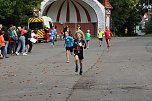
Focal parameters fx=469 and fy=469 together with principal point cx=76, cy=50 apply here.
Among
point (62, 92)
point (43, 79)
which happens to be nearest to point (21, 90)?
point (62, 92)

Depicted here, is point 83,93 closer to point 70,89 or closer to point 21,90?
point 70,89

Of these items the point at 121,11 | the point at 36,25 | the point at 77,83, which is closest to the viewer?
the point at 77,83

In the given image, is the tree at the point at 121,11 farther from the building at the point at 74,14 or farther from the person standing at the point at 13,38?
the person standing at the point at 13,38

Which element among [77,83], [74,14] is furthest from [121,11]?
[77,83]

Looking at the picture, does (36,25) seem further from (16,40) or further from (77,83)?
(77,83)

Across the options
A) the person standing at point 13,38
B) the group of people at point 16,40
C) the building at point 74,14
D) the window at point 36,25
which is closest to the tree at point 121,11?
the building at point 74,14

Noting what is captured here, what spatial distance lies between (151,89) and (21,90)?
3.37m

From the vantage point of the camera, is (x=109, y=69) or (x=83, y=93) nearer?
(x=83, y=93)

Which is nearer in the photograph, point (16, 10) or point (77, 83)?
point (77, 83)

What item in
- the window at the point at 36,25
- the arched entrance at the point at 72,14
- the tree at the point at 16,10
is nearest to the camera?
the tree at the point at 16,10

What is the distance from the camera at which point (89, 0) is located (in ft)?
202

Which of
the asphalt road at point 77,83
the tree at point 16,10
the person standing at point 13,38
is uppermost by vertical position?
the tree at point 16,10

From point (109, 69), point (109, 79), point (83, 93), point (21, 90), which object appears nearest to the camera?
point (83, 93)

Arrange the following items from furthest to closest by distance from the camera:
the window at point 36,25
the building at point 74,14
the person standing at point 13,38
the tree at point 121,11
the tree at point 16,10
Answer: the tree at point 121,11, the building at point 74,14, the window at point 36,25, the tree at point 16,10, the person standing at point 13,38
